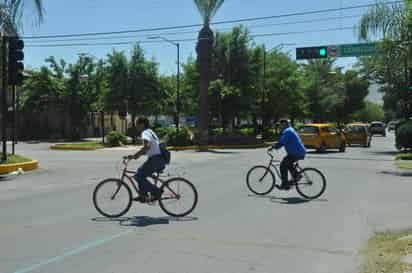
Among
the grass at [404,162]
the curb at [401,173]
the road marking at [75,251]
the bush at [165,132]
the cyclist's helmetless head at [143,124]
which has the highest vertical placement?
the cyclist's helmetless head at [143,124]

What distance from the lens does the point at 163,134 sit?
42.8 metres

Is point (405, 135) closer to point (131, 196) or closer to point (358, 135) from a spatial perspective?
point (358, 135)

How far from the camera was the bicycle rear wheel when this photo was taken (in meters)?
10.0

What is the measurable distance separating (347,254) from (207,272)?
6.75 ft

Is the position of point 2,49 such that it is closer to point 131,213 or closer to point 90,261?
point 131,213

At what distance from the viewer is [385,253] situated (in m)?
7.24

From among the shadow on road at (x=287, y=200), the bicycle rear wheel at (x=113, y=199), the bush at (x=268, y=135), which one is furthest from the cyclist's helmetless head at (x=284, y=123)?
the bush at (x=268, y=135)

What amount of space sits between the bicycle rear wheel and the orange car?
910 inches

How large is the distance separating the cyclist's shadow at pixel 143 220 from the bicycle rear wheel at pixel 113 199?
168 millimetres

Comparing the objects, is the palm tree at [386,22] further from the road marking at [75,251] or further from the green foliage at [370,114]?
the green foliage at [370,114]

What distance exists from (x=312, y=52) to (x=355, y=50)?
232cm

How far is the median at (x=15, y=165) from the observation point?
62.2 feet

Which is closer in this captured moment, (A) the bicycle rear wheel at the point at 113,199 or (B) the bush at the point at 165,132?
(A) the bicycle rear wheel at the point at 113,199

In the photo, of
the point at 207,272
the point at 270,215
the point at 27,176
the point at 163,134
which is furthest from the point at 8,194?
the point at 163,134
